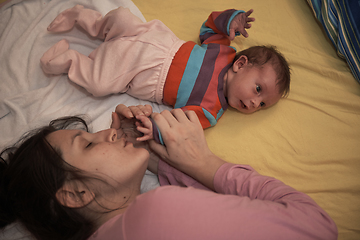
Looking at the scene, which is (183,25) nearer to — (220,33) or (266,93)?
(220,33)

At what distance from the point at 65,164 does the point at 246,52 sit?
111cm

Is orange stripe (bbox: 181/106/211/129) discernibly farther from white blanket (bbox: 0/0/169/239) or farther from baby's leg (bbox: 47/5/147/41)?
baby's leg (bbox: 47/5/147/41)

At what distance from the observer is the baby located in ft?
4.00

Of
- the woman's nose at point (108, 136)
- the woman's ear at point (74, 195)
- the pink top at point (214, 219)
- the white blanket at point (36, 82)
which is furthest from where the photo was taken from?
the white blanket at point (36, 82)

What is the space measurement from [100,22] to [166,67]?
1.50 feet

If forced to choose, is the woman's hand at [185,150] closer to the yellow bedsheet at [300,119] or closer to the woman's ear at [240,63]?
the yellow bedsheet at [300,119]

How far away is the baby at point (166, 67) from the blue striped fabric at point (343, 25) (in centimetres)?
45

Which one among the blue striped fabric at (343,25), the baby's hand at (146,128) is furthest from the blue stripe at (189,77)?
the blue striped fabric at (343,25)

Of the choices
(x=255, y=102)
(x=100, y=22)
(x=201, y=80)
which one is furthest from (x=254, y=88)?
(x=100, y=22)

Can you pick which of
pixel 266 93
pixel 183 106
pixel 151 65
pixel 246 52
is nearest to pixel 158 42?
pixel 151 65

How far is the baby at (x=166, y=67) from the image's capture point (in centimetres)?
122

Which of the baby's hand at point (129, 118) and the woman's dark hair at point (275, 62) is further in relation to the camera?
the woman's dark hair at point (275, 62)

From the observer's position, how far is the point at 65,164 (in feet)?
2.59

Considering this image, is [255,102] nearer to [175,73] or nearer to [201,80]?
[201,80]
